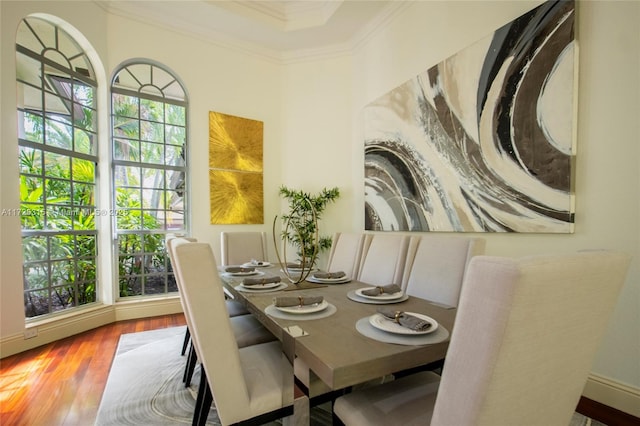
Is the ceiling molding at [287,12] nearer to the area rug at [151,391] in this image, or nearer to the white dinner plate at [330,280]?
the white dinner plate at [330,280]

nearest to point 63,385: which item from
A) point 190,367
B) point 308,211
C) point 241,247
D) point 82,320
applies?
point 190,367

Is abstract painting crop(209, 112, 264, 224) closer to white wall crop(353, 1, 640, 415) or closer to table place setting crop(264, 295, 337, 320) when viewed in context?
table place setting crop(264, 295, 337, 320)

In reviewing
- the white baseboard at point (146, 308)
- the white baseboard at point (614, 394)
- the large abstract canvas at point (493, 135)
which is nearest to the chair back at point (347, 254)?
the large abstract canvas at point (493, 135)

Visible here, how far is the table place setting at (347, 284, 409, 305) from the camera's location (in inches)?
53.6

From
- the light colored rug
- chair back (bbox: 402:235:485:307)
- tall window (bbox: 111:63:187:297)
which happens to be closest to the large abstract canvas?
chair back (bbox: 402:235:485:307)

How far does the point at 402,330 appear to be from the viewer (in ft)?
3.14

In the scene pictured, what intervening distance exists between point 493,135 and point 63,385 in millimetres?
3440

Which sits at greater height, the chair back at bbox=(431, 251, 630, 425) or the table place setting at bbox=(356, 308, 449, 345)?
the chair back at bbox=(431, 251, 630, 425)

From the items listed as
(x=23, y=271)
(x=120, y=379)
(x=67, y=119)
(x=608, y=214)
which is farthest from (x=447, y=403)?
(x=67, y=119)

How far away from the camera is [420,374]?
120 centimetres

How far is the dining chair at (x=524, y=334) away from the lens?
21.7 inches

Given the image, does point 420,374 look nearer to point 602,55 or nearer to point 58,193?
point 602,55

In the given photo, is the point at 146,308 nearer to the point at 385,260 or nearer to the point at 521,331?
the point at 385,260

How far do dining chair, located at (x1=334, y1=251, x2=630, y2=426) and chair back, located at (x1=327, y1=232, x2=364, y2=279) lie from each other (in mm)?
1611
